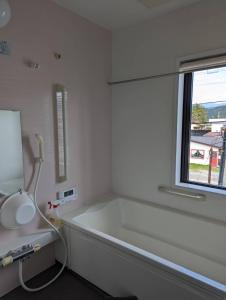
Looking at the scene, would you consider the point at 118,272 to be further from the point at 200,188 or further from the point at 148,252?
the point at 200,188

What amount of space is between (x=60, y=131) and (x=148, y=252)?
4.17 feet

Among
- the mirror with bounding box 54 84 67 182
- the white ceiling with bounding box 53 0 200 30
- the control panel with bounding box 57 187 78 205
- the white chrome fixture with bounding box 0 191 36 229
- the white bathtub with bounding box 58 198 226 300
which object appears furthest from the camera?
the control panel with bounding box 57 187 78 205

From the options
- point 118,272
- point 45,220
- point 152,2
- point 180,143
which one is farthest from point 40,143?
point 152,2

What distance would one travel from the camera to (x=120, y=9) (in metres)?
1.92

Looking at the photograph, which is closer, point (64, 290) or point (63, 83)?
point (64, 290)

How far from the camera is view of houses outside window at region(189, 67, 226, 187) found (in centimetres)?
192

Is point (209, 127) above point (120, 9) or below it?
below

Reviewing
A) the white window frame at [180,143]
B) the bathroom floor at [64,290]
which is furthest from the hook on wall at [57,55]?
the bathroom floor at [64,290]

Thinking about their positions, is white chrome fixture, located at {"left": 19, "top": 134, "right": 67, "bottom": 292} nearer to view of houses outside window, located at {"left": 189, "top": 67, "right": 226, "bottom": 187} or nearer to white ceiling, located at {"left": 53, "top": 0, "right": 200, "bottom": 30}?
white ceiling, located at {"left": 53, "top": 0, "right": 200, "bottom": 30}

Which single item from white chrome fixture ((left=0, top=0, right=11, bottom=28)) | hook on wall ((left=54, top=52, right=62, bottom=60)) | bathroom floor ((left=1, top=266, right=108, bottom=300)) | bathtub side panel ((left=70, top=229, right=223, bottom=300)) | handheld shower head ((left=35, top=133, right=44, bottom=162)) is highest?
white chrome fixture ((left=0, top=0, right=11, bottom=28))

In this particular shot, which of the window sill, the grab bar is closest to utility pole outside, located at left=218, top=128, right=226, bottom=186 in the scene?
the window sill

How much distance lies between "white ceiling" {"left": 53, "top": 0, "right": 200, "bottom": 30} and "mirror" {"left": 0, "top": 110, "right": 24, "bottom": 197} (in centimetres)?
110

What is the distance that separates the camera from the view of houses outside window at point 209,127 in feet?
6.30

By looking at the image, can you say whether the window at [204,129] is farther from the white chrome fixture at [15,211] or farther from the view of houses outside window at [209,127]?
the white chrome fixture at [15,211]
